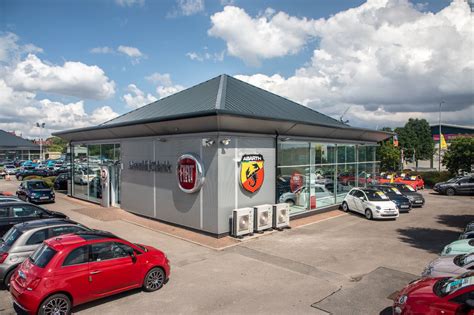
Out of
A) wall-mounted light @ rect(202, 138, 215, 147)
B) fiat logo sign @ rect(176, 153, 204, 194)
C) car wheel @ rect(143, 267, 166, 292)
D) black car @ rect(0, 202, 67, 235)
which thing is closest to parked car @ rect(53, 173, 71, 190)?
black car @ rect(0, 202, 67, 235)

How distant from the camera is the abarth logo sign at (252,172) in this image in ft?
45.6

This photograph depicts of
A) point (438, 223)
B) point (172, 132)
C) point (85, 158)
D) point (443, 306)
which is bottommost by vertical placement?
point (438, 223)

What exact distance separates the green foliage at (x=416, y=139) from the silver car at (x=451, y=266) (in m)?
67.8

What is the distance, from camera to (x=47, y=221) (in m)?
9.51

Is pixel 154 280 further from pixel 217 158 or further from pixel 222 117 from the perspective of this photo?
pixel 222 117

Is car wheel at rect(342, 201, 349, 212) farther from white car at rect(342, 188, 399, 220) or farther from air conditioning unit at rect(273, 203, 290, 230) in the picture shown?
air conditioning unit at rect(273, 203, 290, 230)

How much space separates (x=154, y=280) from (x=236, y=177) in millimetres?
6371

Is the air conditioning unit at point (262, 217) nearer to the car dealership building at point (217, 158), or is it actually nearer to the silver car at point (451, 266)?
the car dealership building at point (217, 158)

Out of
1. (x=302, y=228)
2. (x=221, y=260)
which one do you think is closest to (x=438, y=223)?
(x=302, y=228)

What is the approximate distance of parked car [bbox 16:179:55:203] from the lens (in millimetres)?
21114

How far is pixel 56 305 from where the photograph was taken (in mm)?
6418

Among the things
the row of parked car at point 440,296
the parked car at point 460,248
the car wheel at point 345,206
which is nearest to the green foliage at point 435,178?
the car wheel at point 345,206

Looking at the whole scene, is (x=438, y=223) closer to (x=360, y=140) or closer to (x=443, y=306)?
(x=360, y=140)

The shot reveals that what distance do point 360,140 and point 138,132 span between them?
49.4 ft
